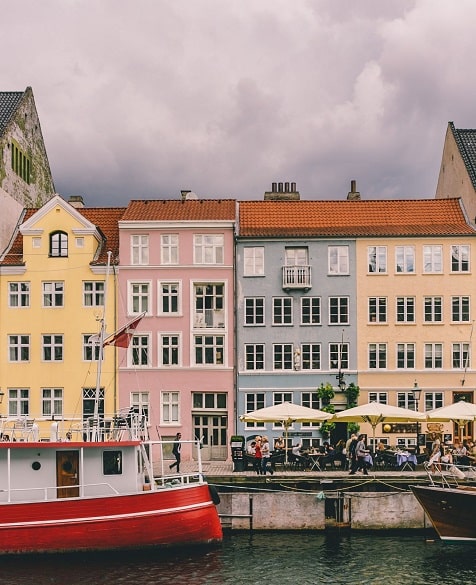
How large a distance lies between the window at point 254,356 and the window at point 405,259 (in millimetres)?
9165

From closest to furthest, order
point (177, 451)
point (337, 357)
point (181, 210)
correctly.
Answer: point (177, 451) → point (337, 357) → point (181, 210)

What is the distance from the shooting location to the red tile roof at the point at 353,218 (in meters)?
51.8

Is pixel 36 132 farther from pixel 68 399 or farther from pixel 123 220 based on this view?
pixel 68 399

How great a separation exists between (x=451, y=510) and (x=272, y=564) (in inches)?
320

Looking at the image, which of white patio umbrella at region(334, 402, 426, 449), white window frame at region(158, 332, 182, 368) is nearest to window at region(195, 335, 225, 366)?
white window frame at region(158, 332, 182, 368)

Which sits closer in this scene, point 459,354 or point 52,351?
point 459,354

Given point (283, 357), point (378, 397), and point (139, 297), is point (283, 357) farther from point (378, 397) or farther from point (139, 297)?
point (139, 297)

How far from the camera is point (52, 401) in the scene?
51062 millimetres

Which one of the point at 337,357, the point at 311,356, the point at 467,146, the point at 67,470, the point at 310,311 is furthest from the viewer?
the point at 467,146

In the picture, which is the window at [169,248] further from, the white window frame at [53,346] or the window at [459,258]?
the window at [459,258]

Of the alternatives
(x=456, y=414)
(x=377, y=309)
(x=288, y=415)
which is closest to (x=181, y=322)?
(x=377, y=309)

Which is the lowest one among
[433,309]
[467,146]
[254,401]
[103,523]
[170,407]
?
[103,523]

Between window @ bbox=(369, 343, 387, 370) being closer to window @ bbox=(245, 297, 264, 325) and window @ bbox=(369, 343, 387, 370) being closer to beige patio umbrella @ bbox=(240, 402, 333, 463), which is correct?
window @ bbox=(245, 297, 264, 325)

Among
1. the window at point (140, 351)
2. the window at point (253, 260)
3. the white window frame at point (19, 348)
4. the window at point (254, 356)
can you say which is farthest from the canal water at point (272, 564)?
the white window frame at point (19, 348)
